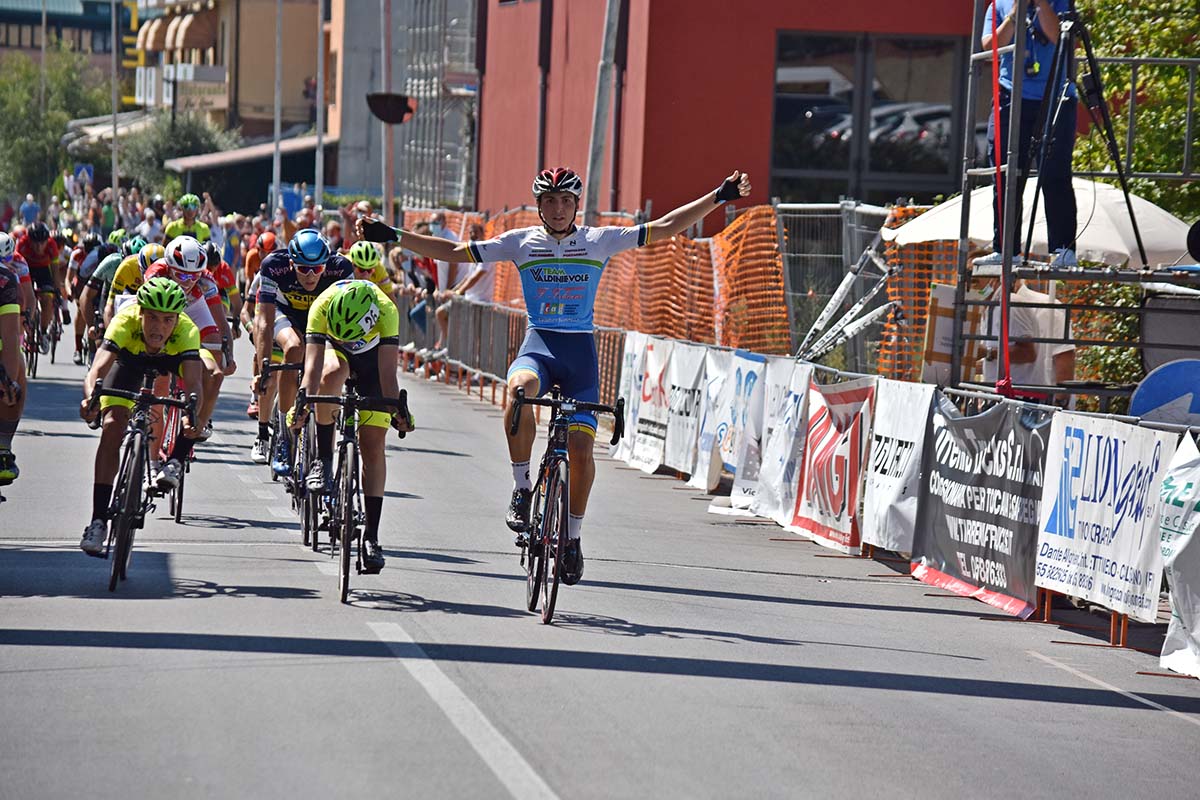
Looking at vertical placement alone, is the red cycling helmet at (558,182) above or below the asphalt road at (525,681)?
above

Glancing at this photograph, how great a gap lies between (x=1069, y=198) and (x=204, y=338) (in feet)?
20.3

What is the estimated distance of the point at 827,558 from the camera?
13500mm

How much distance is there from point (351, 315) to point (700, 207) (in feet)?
6.71

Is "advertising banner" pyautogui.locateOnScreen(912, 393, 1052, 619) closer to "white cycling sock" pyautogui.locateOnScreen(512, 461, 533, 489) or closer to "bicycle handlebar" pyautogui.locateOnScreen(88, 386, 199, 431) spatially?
"white cycling sock" pyautogui.locateOnScreen(512, 461, 533, 489)

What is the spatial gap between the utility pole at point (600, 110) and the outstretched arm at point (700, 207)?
1257 cm

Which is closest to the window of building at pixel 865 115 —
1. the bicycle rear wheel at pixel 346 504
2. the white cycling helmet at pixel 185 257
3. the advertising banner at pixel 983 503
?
the advertising banner at pixel 983 503

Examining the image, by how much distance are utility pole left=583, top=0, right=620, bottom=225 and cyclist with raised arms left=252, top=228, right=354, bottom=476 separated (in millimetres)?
9716

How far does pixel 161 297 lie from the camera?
10.7 m

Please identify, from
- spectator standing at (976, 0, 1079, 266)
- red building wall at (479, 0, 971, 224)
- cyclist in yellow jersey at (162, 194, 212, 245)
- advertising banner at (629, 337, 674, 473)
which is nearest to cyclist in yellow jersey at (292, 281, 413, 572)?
spectator standing at (976, 0, 1079, 266)

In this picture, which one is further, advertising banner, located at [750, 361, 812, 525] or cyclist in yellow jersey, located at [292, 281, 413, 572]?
advertising banner, located at [750, 361, 812, 525]

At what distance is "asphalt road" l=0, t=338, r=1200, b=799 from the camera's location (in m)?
6.63

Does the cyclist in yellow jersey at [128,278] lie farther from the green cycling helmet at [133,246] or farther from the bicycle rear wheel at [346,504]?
the bicycle rear wheel at [346,504]

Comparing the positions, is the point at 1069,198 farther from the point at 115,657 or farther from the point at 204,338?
the point at 115,657

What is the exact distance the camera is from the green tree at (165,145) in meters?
84.4
